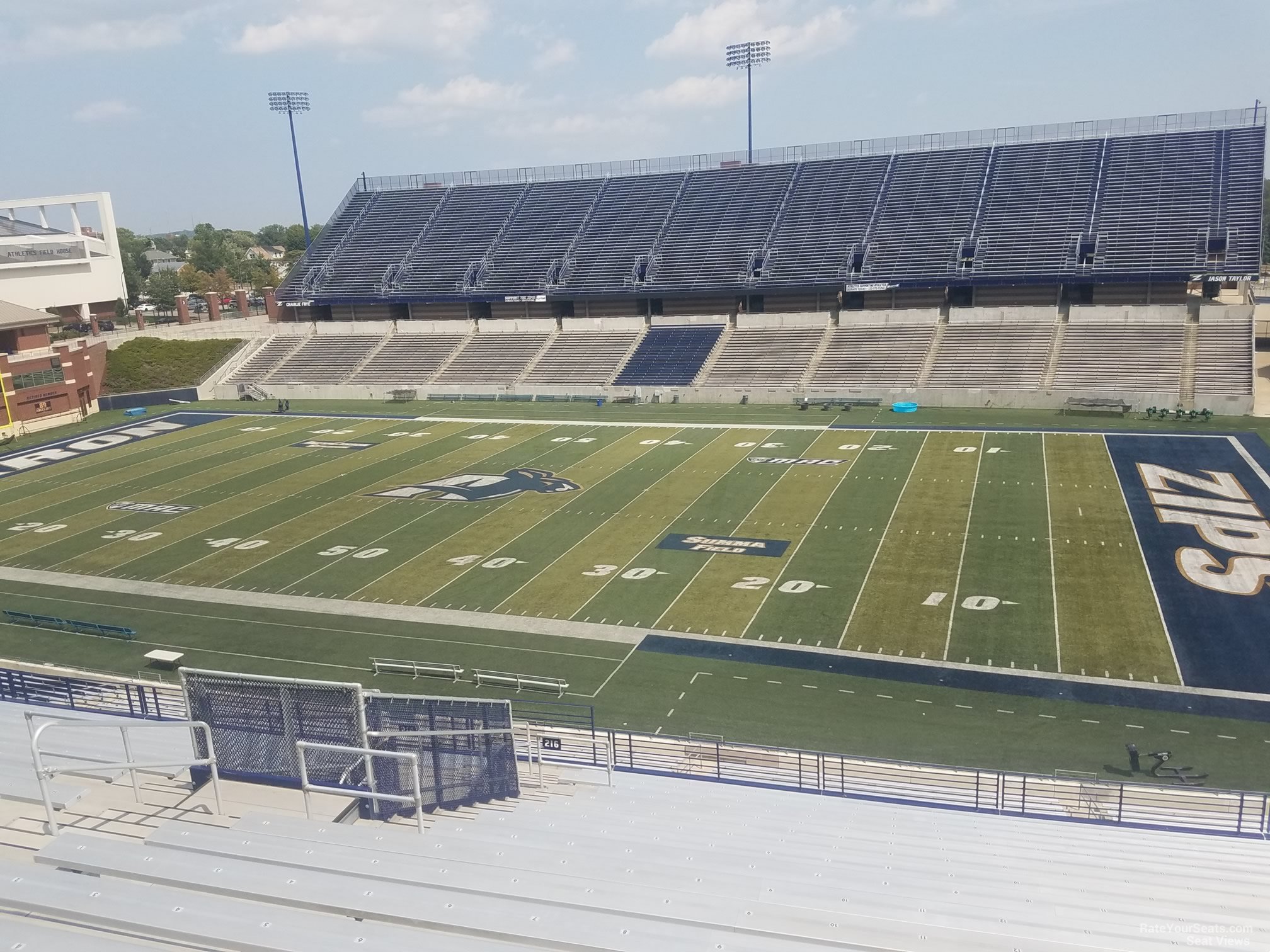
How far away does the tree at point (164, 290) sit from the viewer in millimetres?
87688

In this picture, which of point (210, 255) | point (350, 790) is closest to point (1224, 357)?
point (350, 790)

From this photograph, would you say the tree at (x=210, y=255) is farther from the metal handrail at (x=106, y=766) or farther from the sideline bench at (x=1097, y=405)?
the metal handrail at (x=106, y=766)

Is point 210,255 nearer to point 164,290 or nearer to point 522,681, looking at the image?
point 164,290

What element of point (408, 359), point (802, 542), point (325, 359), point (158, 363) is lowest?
point (802, 542)

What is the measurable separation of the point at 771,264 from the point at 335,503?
32593 millimetres

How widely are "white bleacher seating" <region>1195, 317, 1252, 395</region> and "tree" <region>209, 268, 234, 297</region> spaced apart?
91.4 meters

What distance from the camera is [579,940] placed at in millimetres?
4859

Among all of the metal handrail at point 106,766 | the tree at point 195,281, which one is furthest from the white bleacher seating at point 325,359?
the metal handrail at point 106,766

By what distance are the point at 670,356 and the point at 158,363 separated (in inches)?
1245

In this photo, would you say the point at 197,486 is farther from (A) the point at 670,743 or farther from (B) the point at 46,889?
(B) the point at 46,889

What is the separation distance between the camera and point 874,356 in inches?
1877

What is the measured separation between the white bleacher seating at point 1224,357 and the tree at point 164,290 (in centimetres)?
8168

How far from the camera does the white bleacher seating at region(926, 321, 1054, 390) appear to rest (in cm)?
4369

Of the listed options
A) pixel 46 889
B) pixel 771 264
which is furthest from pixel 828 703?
pixel 771 264
